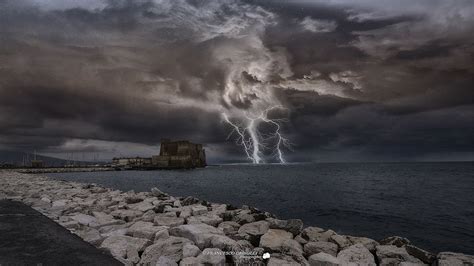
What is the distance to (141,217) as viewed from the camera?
8.31 meters

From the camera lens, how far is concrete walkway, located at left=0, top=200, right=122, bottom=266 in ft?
10.7

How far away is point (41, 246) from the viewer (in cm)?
377

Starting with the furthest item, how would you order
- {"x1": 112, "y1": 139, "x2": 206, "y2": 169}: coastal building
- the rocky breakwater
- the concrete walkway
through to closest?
{"x1": 112, "y1": 139, "x2": 206, "y2": 169}: coastal building < the rocky breakwater < the concrete walkway

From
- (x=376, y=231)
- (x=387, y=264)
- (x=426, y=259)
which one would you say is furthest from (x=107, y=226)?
(x=376, y=231)

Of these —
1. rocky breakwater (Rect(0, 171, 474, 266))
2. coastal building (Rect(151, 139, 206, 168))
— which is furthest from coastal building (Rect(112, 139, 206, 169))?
rocky breakwater (Rect(0, 171, 474, 266))

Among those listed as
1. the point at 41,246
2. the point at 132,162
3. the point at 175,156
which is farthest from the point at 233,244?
the point at 132,162

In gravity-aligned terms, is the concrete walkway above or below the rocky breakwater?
above

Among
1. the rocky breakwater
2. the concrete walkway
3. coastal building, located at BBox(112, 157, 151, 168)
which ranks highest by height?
the concrete walkway

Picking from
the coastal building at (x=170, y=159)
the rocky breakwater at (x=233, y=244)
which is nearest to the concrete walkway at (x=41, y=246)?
the rocky breakwater at (x=233, y=244)

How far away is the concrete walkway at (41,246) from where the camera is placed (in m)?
3.27

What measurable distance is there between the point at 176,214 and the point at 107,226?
221 cm

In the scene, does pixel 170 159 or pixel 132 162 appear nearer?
pixel 170 159

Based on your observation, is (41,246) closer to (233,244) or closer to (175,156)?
(233,244)

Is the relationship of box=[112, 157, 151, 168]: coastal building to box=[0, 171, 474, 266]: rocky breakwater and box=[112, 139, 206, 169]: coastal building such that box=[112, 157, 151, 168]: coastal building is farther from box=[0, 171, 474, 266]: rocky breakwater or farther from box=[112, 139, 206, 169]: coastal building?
box=[0, 171, 474, 266]: rocky breakwater
